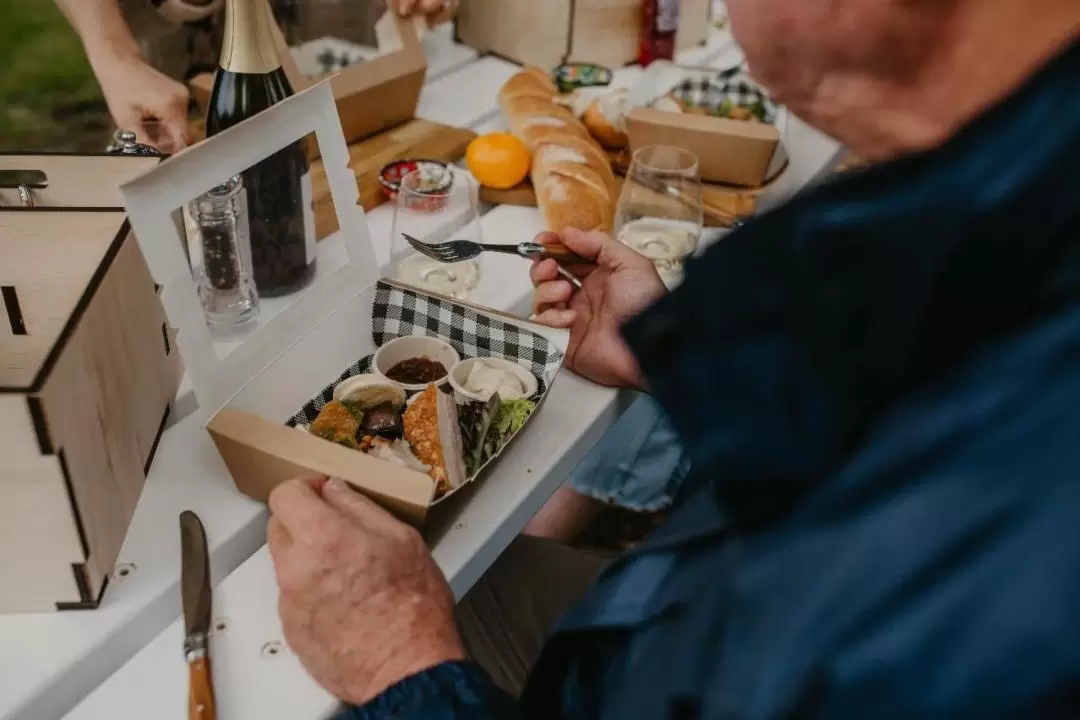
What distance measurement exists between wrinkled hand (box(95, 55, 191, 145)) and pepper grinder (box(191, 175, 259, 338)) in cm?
29

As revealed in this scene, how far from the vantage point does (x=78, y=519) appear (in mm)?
583

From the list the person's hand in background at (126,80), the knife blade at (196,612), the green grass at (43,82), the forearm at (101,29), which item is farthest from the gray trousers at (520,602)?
the green grass at (43,82)

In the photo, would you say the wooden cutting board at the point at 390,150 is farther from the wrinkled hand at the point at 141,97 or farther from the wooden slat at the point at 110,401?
the wooden slat at the point at 110,401

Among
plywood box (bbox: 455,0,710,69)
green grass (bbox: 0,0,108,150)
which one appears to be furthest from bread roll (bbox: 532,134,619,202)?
green grass (bbox: 0,0,108,150)

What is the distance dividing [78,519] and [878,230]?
0.52 m

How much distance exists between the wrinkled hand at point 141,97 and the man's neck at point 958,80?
866 mm

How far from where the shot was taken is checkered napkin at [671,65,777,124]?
140cm

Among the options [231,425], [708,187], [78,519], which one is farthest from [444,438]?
[708,187]

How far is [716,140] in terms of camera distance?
121 centimetres

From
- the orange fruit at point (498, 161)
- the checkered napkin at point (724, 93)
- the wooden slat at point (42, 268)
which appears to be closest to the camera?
the wooden slat at point (42, 268)

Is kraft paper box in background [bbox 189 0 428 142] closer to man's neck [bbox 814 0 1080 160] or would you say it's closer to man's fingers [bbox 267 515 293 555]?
man's fingers [bbox 267 515 293 555]

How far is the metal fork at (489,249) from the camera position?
3.08 feet

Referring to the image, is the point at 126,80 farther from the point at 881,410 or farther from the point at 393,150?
the point at 881,410

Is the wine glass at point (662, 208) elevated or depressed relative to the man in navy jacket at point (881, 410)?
depressed
